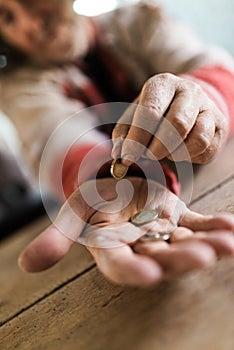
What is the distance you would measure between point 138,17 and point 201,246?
52cm

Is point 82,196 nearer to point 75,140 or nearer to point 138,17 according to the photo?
point 75,140

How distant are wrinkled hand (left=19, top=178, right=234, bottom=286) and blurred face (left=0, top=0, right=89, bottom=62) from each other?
356mm

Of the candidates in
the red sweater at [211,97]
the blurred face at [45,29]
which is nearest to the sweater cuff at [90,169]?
the red sweater at [211,97]

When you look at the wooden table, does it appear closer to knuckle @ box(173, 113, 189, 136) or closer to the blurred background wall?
knuckle @ box(173, 113, 189, 136)

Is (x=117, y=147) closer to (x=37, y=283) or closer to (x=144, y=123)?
(x=144, y=123)

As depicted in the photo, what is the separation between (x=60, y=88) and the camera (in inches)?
27.0

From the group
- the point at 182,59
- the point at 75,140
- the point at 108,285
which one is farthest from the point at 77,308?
the point at 182,59

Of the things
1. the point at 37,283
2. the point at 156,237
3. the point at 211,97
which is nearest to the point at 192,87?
the point at 211,97

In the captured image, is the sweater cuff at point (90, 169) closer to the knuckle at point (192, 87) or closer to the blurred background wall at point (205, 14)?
the knuckle at point (192, 87)

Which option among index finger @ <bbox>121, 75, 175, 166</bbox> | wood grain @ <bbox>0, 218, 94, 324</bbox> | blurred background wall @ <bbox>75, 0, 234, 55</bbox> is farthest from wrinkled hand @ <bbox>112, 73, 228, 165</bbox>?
blurred background wall @ <bbox>75, 0, 234, 55</bbox>

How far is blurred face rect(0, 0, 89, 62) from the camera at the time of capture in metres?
0.64

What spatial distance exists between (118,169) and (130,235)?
2.9 inches

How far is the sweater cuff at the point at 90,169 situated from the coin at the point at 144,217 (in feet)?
0.14

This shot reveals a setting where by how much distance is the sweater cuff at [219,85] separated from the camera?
1.39ft
